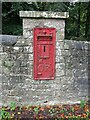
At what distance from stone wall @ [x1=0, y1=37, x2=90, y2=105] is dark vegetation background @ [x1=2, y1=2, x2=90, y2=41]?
294cm

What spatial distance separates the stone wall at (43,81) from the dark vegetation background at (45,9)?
2938mm

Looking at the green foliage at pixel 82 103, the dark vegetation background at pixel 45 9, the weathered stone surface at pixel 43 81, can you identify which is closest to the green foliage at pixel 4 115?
the weathered stone surface at pixel 43 81

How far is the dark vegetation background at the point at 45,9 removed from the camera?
8.19 meters

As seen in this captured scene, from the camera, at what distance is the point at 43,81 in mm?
5375

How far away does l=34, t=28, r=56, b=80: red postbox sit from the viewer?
513 cm

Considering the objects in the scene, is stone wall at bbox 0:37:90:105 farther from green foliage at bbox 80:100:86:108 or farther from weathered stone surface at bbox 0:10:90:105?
green foliage at bbox 80:100:86:108

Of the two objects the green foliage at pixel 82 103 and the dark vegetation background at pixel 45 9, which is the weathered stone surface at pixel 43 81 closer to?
the green foliage at pixel 82 103

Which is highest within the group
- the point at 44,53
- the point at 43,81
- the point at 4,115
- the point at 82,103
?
the point at 44,53

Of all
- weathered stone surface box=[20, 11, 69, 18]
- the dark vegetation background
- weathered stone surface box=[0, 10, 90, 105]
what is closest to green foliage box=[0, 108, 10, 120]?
weathered stone surface box=[0, 10, 90, 105]

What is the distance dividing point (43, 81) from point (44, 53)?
60 centimetres

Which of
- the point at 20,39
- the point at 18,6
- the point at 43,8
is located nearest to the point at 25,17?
the point at 20,39

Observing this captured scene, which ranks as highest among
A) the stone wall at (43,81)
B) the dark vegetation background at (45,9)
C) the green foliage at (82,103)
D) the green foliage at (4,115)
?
the dark vegetation background at (45,9)

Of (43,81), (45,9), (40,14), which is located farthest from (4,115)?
(45,9)

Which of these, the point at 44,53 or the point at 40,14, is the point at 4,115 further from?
the point at 40,14
